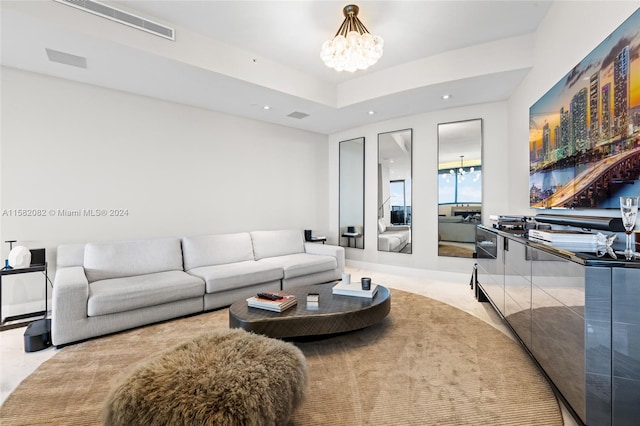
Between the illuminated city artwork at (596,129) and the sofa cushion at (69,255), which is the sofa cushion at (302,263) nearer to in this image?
the sofa cushion at (69,255)

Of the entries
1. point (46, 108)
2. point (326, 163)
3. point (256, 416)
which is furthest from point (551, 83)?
point (46, 108)

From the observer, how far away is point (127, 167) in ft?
13.0

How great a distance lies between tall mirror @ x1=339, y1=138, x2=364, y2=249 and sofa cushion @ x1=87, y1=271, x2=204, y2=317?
3344 mm

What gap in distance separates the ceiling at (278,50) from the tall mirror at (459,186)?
1.59 ft

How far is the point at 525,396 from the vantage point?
74.7 inches

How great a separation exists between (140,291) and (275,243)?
2.20 m

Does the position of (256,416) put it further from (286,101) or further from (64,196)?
(286,101)

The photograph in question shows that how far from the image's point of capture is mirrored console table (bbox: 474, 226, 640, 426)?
4.62 ft

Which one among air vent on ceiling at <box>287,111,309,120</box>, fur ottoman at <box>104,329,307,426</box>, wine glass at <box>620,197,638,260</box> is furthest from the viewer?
air vent on ceiling at <box>287,111,309,120</box>

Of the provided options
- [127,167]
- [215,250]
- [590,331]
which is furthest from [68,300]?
[590,331]

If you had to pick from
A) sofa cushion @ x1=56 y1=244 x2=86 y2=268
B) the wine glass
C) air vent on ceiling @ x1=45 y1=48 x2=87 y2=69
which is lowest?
sofa cushion @ x1=56 y1=244 x2=86 y2=268

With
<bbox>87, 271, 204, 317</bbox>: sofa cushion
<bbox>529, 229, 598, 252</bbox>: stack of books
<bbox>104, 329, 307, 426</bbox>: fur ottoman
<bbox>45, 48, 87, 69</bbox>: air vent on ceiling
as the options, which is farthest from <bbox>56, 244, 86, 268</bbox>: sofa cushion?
<bbox>529, 229, 598, 252</bbox>: stack of books

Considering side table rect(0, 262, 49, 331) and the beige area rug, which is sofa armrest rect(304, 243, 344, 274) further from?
side table rect(0, 262, 49, 331)

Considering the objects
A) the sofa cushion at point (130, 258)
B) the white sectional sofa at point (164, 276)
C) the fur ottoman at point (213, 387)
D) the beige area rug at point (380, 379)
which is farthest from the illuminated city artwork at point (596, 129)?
the sofa cushion at point (130, 258)
